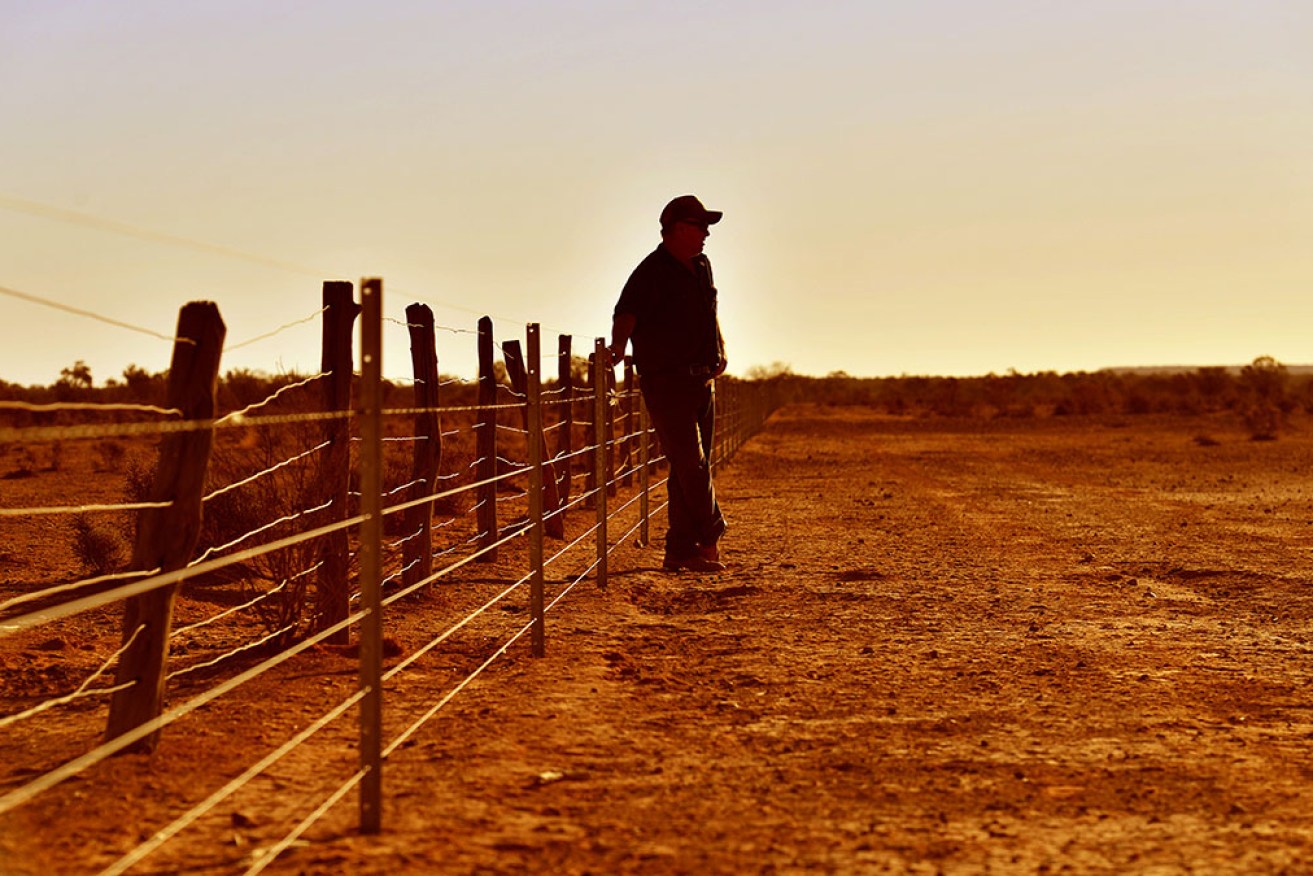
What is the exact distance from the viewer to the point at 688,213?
9.76m

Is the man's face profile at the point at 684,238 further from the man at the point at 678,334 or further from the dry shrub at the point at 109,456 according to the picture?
the dry shrub at the point at 109,456

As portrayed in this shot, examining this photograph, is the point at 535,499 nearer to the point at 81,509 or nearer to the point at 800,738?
the point at 800,738

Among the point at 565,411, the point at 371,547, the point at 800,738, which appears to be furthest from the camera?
the point at 565,411

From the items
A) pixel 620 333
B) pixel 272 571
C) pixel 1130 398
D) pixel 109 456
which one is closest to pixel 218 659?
pixel 272 571

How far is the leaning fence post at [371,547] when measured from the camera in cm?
414

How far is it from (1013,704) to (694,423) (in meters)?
4.11

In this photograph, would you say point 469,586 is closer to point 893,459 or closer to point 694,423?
point 694,423

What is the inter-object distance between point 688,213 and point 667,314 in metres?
0.66

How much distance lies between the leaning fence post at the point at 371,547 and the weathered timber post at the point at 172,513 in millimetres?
813

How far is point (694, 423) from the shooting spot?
9820 millimetres

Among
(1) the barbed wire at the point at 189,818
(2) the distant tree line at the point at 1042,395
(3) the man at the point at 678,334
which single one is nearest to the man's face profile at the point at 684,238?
(3) the man at the point at 678,334

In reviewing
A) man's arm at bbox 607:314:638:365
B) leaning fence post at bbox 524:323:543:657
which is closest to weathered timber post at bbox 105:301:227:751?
leaning fence post at bbox 524:323:543:657

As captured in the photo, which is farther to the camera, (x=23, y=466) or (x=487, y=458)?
(x=23, y=466)

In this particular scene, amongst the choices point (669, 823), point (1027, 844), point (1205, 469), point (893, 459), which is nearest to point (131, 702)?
point (669, 823)
